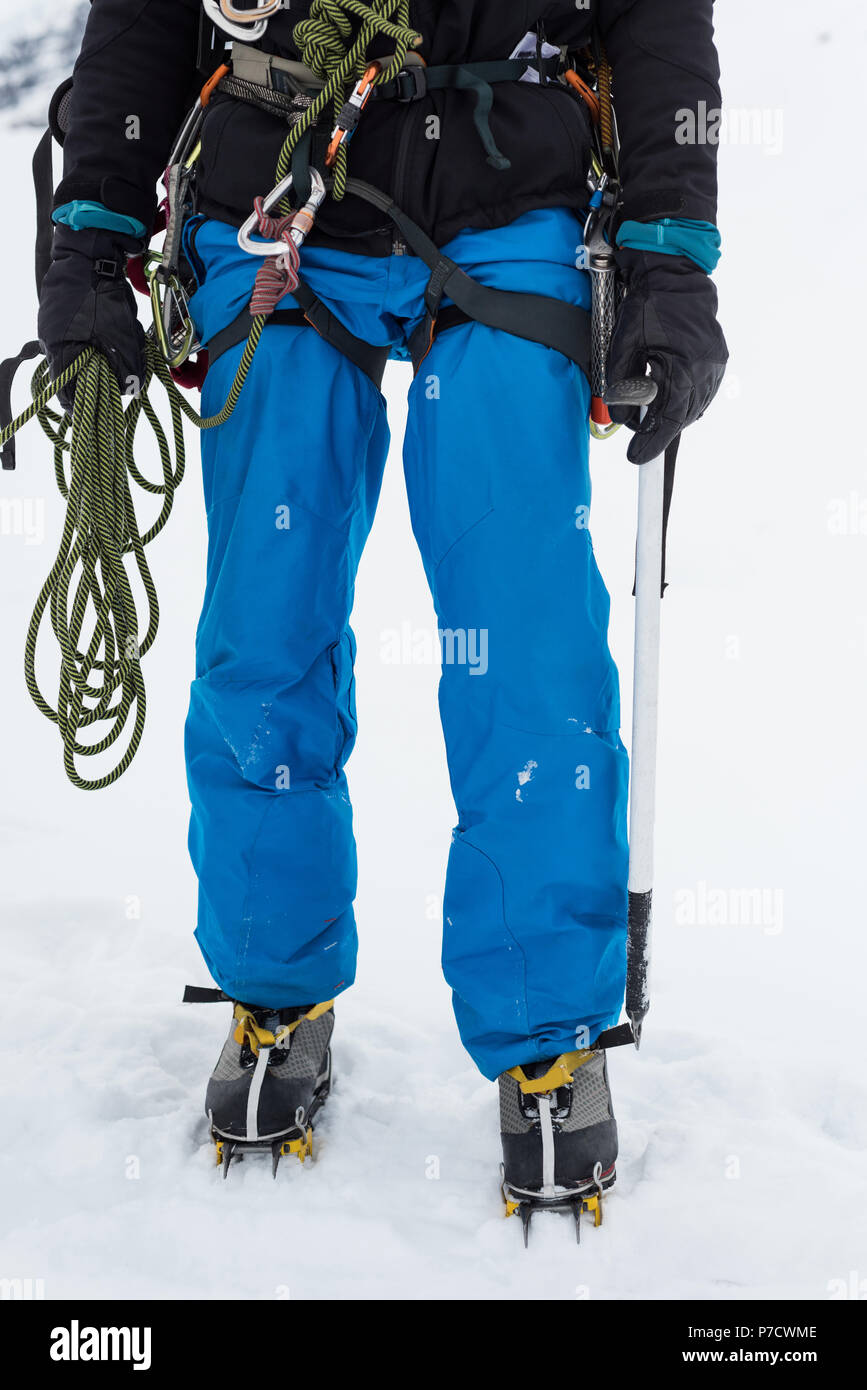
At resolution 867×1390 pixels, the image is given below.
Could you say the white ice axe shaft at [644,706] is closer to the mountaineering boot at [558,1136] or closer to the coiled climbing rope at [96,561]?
the mountaineering boot at [558,1136]

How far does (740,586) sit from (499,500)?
2.76 meters

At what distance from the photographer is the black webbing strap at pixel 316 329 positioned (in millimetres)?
1314

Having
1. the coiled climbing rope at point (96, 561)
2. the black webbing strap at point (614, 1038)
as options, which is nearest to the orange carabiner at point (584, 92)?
the coiled climbing rope at point (96, 561)

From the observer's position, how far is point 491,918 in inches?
50.5

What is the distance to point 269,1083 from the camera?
4.64 ft

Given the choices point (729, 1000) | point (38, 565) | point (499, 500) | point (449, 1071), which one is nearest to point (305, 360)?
point (499, 500)

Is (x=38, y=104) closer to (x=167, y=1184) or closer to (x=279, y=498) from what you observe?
(x=279, y=498)

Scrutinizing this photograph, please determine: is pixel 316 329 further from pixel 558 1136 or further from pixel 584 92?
pixel 558 1136

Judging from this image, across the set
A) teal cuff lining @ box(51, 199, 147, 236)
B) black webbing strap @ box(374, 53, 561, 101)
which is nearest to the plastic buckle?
black webbing strap @ box(374, 53, 561, 101)

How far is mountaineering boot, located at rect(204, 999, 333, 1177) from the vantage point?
4.54ft

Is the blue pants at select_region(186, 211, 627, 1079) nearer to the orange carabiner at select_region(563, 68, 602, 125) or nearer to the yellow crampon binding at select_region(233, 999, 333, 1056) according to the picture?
the yellow crampon binding at select_region(233, 999, 333, 1056)

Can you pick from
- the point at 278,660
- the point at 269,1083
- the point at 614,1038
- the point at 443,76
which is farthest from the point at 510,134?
the point at 269,1083

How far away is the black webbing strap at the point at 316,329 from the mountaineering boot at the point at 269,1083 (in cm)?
83

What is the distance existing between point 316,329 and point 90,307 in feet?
0.92
